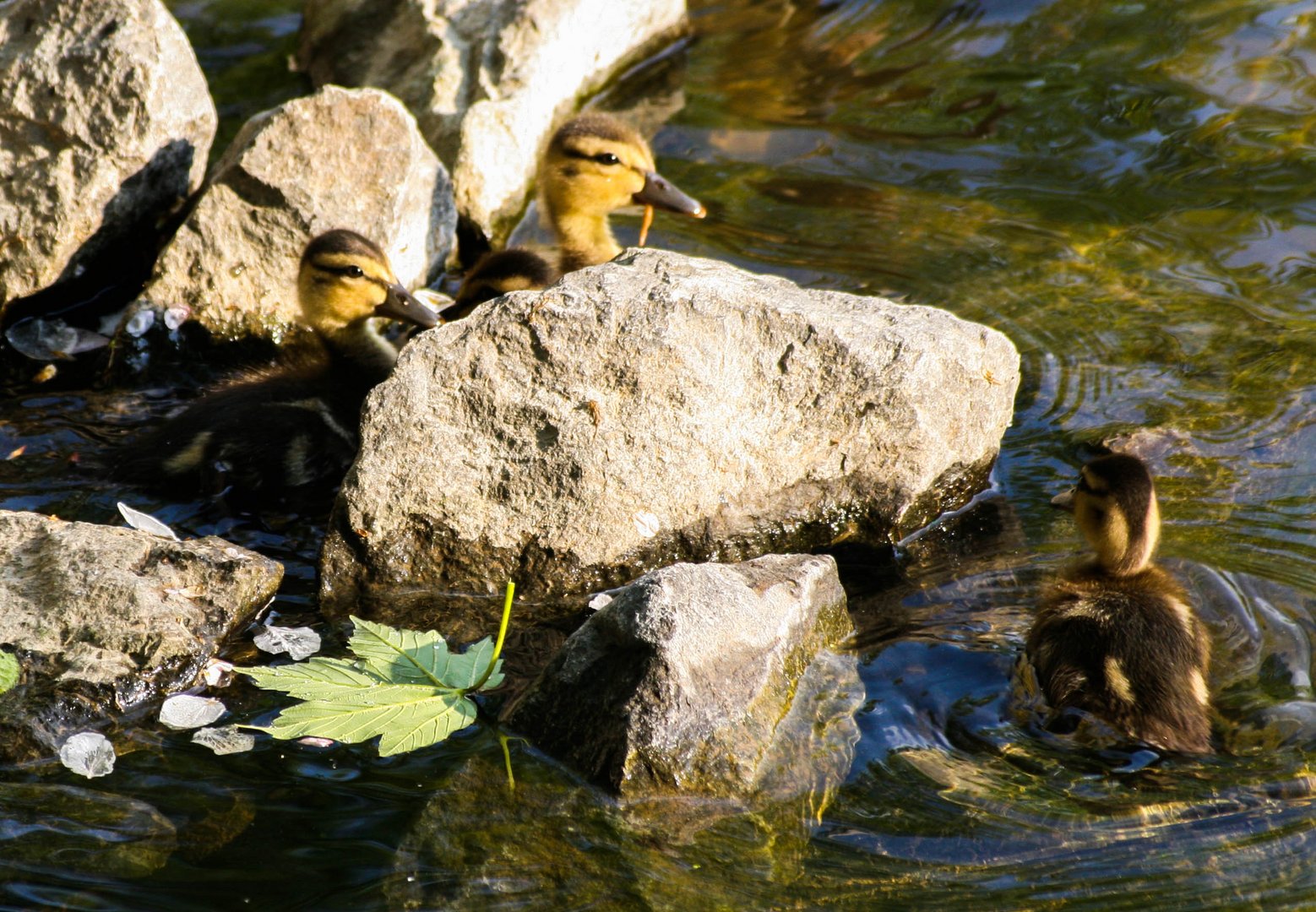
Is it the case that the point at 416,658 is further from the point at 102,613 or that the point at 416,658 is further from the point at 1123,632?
the point at 1123,632

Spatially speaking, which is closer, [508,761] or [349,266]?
[508,761]

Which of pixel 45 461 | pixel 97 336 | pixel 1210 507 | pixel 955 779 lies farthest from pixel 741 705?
pixel 97 336

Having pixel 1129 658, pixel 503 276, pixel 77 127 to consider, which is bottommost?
pixel 1129 658

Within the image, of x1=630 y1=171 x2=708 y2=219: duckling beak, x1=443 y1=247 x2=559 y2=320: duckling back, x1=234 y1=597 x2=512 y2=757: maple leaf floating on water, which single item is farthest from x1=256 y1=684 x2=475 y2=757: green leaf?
x1=630 y1=171 x2=708 y2=219: duckling beak

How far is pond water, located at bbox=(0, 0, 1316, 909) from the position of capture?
2.80 meters

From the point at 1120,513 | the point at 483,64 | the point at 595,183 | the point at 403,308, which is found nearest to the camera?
the point at 1120,513

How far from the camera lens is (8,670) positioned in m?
3.25

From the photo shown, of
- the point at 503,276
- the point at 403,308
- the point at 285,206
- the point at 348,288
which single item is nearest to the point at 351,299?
the point at 348,288

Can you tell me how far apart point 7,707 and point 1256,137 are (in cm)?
542

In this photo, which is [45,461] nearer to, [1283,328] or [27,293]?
[27,293]

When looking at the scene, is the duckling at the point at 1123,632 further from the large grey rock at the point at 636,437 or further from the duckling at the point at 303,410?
the duckling at the point at 303,410

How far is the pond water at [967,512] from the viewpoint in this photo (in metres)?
2.80

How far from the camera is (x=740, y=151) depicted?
6812 millimetres

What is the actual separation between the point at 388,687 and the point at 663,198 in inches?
125
